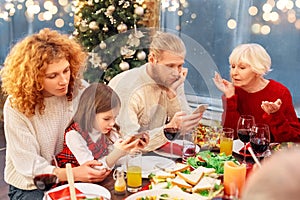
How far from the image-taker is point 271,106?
2.24 metres

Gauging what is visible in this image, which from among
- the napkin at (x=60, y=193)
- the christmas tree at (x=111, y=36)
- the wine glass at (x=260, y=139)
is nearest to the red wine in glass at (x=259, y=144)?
the wine glass at (x=260, y=139)

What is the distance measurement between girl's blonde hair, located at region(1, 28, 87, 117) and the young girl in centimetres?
20

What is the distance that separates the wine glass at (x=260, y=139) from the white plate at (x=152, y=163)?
15.1 inches

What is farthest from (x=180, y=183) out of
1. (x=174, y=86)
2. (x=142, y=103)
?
(x=174, y=86)

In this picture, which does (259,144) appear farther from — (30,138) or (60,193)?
(30,138)

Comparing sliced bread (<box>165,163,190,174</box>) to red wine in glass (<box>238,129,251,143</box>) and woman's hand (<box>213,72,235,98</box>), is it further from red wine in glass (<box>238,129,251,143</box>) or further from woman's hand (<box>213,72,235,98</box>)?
woman's hand (<box>213,72,235,98</box>)

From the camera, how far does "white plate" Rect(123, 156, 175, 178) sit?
1.65 meters

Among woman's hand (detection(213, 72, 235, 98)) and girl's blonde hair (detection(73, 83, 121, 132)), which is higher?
girl's blonde hair (detection(73, 83, 121, 132))

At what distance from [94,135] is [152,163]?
0.99 ft

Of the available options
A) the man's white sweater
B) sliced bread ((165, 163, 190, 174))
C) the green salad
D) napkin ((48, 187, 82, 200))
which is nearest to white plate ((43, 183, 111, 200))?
napkin ((48, 187, 82, 200))

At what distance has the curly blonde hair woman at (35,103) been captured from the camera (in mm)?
1807

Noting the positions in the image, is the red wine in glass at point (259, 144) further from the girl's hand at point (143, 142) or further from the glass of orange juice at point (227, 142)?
the girl's hand at point (143, 142)

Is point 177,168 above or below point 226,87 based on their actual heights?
below

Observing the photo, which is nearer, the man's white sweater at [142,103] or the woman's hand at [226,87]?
the man's white sweater at [142,103]
